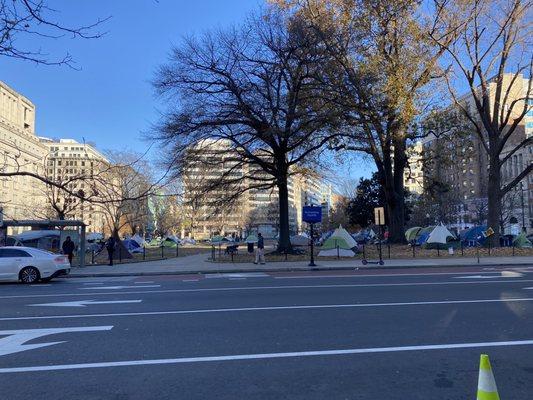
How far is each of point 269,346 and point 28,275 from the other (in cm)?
1514

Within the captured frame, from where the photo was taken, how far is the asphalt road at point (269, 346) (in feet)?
17.9

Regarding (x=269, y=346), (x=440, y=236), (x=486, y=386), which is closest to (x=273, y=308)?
(x=269, y=346)

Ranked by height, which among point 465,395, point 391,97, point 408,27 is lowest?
point 465,395

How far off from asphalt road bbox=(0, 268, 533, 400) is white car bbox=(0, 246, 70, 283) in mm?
6450

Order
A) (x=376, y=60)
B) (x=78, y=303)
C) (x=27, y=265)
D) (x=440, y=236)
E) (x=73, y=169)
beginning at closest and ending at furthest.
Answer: (x=78, y=303)
(x=27, y=265)
(x=376, y=60)
(x=440, y=236)
(x=73, y=169)

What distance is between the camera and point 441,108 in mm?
37500

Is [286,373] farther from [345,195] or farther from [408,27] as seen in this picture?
[345,195]

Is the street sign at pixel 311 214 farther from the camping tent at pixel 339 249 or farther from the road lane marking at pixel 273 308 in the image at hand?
the road lane marking at pixel 273 308

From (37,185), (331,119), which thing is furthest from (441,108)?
(37,185)

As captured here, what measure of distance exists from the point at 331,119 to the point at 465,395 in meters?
24.4

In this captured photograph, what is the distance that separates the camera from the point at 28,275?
19391 mm

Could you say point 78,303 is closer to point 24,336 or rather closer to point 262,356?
point 24,336

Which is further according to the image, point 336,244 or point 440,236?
point 440,236

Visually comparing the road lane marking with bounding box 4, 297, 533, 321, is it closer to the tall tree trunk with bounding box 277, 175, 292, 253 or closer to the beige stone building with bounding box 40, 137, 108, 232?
the beige stone building with bounding box 40, 137, 108, 232
